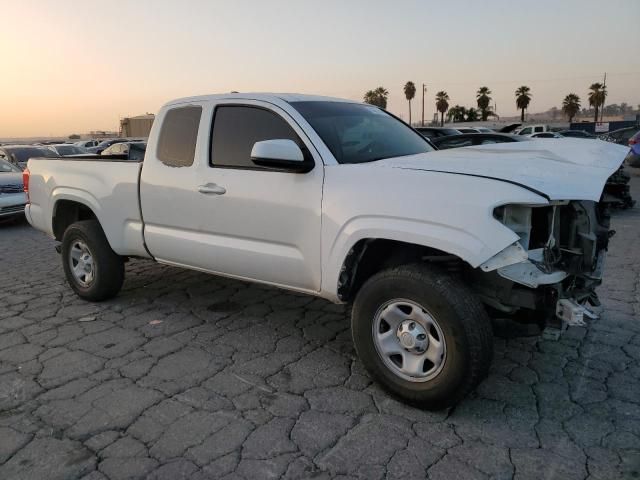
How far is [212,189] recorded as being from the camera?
3965 millimetres

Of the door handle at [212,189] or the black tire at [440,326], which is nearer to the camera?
the black tire at [440,326]

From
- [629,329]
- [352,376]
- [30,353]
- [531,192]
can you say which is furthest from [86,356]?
[629,329]

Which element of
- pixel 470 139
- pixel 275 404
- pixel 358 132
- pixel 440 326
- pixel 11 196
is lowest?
pixel 275 404

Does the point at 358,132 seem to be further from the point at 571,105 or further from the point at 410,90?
the point at 410,90

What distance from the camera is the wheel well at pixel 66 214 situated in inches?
214

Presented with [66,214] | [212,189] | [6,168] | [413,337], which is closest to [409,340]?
[413,337]

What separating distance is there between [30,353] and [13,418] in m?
1.03

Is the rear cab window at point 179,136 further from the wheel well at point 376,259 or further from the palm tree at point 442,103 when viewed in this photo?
the palm tree at point 442,103

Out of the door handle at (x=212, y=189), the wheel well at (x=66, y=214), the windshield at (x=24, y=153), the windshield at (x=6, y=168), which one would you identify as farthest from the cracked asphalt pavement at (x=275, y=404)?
the windshield at (x=24, y=153)

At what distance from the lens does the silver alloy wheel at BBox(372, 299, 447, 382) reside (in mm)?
2977

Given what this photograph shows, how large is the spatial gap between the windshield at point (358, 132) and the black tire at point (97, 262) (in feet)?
7.95

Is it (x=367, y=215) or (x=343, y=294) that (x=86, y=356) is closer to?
(x=343, y=294)

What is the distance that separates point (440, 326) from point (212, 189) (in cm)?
201

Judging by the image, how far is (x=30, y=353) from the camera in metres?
4.02
